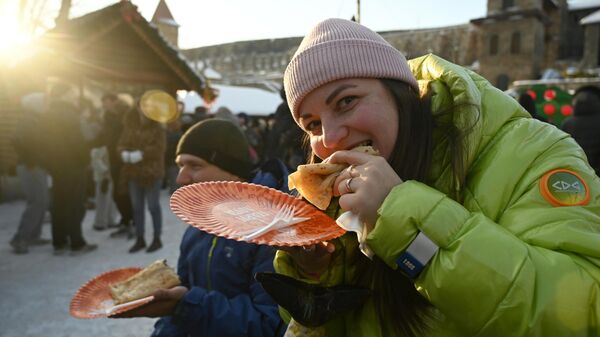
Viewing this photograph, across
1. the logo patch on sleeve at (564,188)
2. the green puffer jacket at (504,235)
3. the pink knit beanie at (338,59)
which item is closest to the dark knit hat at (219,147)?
the pink knit beanie at (338,59)

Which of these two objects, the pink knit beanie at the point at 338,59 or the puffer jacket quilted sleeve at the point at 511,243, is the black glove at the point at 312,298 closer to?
Result: the puffer jacket quilted sleeve at the point at 511,243

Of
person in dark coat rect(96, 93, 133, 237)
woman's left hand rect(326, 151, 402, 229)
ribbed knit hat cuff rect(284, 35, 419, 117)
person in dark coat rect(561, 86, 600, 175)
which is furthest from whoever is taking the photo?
person in dark coat rect(96, 93, 133, 237)

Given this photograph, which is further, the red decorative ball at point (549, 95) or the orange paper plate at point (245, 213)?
the red decorative ball at point (549, 95)

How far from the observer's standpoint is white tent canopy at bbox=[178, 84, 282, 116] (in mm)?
17758

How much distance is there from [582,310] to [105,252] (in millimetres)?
6569

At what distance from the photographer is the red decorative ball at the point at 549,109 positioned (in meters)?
8.48

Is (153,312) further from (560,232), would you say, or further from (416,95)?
(560,232)

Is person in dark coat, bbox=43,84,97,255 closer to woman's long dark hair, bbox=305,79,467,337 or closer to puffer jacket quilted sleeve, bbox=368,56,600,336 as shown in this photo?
woman's long dark hair, bbox=305,79,467,337

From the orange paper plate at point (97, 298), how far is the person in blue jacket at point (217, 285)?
20 centimetres

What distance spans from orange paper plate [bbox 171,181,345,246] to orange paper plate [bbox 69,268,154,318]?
78 cm

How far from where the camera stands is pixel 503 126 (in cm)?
115

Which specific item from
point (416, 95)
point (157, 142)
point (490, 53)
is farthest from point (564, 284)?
point (490, 53)

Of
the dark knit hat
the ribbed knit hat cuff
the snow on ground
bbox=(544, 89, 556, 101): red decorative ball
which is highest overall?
the ribbed knit hat cuff

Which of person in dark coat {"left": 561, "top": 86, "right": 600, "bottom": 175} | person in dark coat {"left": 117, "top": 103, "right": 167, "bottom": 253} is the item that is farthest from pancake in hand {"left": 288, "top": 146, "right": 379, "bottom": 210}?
person in dark coat {"left": 117, "top": 103, "right": 167, "bottom": 253}
